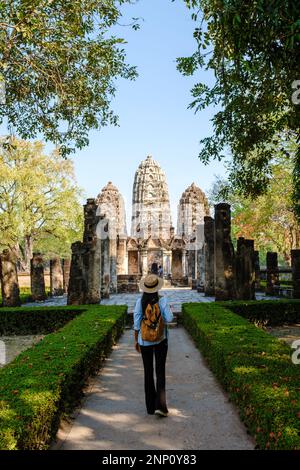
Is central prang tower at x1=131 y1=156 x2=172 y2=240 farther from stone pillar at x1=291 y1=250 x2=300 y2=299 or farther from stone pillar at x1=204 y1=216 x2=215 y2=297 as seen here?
stone pillar at x1=291 y1=250 x2=300 y2=299

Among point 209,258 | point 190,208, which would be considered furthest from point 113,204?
point 209,258

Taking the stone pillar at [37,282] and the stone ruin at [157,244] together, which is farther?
the stone pillar at [37,282]

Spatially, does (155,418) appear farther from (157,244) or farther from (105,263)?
(157,244)

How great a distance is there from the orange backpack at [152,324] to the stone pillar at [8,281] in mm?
12062

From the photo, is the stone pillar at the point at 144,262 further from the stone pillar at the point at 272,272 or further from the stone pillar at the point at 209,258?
the stone pillar at the point at 272,272

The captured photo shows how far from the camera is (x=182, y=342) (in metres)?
10.7

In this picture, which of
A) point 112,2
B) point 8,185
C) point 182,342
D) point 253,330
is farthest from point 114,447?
point 8,185

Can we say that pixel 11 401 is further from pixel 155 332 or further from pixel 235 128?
pixel 235 128

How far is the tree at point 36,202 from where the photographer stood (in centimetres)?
3706

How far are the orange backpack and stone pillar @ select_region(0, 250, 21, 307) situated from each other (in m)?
12.1

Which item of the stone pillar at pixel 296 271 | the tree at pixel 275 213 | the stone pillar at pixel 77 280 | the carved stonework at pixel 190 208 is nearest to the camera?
the stone pillar at pixel 77 280

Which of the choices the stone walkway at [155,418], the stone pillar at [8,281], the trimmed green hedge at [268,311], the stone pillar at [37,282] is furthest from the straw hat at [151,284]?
the stone pillar at [37,282]

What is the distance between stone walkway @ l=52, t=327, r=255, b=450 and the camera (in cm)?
469

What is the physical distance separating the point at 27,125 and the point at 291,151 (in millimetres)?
18762
